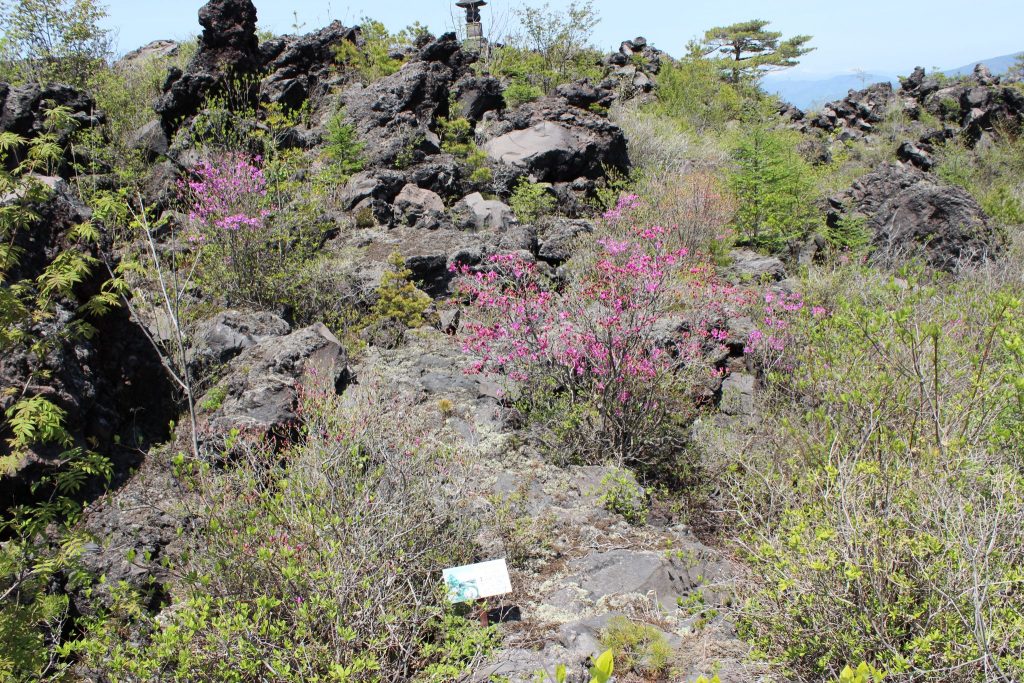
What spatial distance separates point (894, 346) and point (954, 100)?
22.9m

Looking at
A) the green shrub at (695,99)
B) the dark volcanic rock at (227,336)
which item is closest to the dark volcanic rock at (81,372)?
the dark volcanic rock at (227,336)

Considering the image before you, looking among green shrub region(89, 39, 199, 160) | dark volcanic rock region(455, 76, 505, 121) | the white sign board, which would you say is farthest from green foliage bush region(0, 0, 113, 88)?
the white sign board

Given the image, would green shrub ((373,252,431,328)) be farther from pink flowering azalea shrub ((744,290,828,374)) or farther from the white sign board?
the white sign board

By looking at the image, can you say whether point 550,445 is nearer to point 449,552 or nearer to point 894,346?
point 449,552

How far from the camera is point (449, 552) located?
4.07m

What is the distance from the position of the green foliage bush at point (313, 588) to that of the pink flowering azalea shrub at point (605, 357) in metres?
2.03

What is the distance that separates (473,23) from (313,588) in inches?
1032


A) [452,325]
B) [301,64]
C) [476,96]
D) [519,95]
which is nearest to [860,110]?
[519,95]

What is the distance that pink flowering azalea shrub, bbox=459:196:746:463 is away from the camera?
607 centimetres

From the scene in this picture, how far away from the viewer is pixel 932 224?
12023 millimetres

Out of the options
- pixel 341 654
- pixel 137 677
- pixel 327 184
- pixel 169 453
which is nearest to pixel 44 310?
pixel 169 453

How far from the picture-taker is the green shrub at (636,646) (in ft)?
11.2

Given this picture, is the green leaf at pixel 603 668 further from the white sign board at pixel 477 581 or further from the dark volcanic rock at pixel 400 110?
the dark volcanic rock at pixel 400 110

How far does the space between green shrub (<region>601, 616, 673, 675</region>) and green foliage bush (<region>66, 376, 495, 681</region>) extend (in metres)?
0.65
